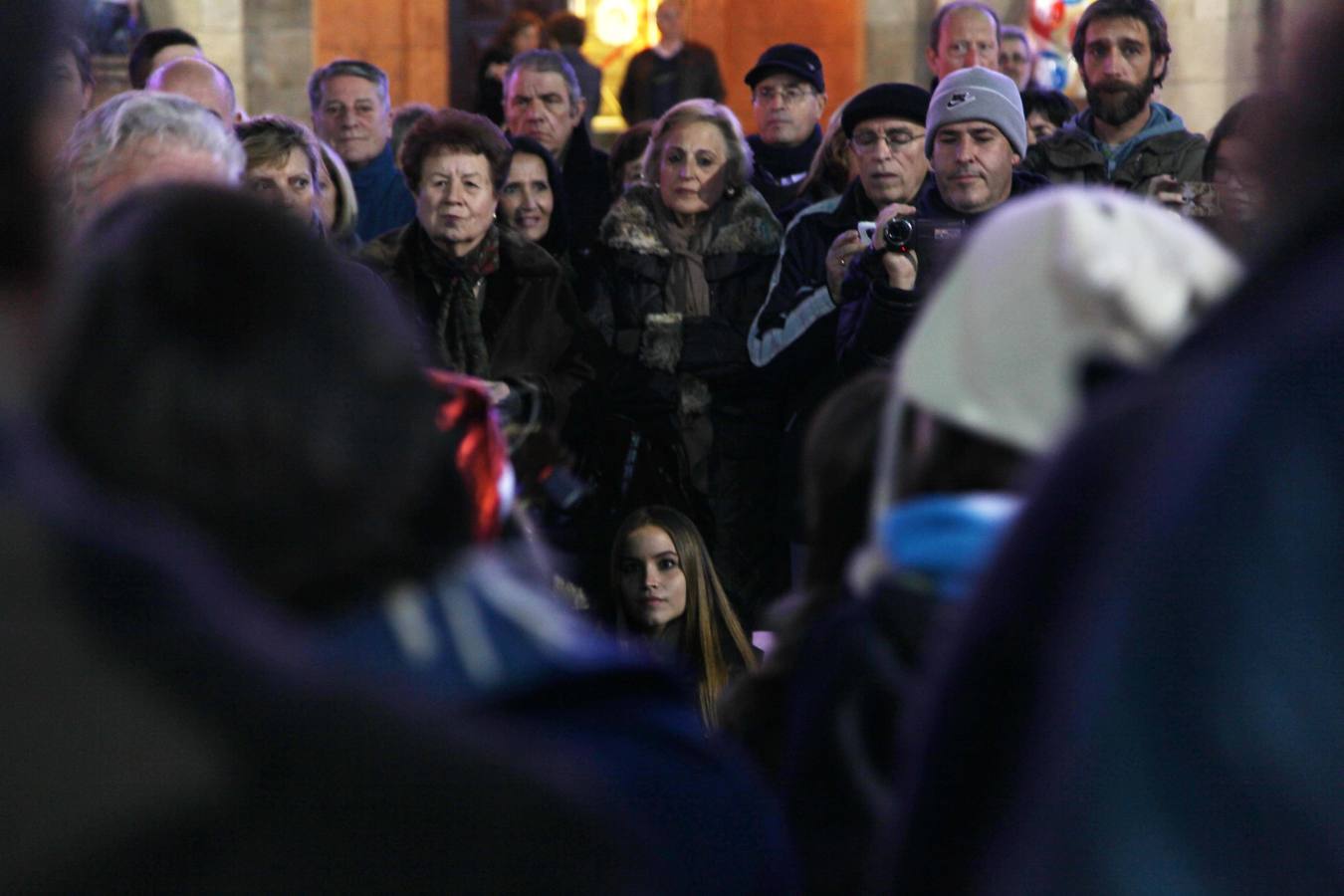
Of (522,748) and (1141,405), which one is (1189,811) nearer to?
(1141,405)

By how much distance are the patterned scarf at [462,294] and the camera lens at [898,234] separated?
0.98 metres

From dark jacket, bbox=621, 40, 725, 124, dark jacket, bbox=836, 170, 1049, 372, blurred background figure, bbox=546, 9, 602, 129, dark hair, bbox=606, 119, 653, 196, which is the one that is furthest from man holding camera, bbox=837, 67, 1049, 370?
dark jacket, bbox=621, 40, 725, 124

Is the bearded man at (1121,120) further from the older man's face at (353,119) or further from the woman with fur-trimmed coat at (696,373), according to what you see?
the older man's face at (353,119)

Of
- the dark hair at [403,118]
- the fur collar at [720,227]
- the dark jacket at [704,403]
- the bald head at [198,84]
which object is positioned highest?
the bald head at [198,84]

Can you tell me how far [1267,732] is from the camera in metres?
1.03

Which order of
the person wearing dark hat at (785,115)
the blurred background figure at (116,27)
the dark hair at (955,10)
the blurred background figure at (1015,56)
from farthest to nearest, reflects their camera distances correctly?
the blurred background figure at (116,27) → the blurred background figure at (1015,56) → the dark hair at (955,10) → the person wearing dark hat at (785,115)

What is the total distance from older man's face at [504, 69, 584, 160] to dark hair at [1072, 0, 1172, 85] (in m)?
1.73

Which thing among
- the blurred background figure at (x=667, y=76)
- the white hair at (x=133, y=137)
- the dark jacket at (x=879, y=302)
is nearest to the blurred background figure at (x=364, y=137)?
the dark jacket at (x=879, y=302)

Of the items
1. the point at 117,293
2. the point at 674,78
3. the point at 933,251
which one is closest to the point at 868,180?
the point at 933,251

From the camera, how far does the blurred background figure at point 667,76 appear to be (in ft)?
34.0

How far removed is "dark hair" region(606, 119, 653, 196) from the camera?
21.5ft

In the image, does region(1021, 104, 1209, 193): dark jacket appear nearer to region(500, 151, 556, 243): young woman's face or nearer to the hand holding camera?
the hand holding camera

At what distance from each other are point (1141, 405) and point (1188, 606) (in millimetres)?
110

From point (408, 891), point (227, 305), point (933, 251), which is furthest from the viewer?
point (933, 251)
